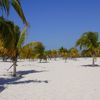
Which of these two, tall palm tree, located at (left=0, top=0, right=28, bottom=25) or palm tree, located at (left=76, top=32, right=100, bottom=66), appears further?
palm tree, located at (left=76, top=32, right=100, bottom=66)

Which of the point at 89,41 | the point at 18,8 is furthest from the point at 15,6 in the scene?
the point at 89,41

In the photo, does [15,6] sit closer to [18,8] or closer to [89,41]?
[18,8]

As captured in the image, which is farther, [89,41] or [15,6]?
[89,41]

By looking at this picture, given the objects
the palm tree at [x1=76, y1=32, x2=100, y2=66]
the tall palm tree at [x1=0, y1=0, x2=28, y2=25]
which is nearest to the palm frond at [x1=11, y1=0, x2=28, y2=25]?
the tall palm tree at [x1=0, y1=0, x2=28, y2=25]

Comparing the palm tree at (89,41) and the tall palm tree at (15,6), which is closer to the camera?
the tall palm tree at (15,6)

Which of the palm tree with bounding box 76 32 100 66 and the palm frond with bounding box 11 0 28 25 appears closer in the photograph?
the palm frond with bounding box 11 0 28 25

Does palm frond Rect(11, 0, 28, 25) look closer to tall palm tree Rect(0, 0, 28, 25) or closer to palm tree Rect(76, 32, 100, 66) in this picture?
tall palm tree Rect(0, 0, 28, 25)

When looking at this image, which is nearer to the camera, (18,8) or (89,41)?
(18,8)

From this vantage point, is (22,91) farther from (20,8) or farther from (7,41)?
(20,8)

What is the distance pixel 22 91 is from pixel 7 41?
9.89ft

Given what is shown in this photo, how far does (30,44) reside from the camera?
28.6 metres

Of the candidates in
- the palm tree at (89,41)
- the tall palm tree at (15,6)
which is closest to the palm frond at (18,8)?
the tall palm tree at (15,6)

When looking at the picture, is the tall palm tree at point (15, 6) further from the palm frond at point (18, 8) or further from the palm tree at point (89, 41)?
the palm tree at point (89, 41)

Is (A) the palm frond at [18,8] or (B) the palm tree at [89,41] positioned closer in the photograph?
(A) the palm frond at [18,8]
